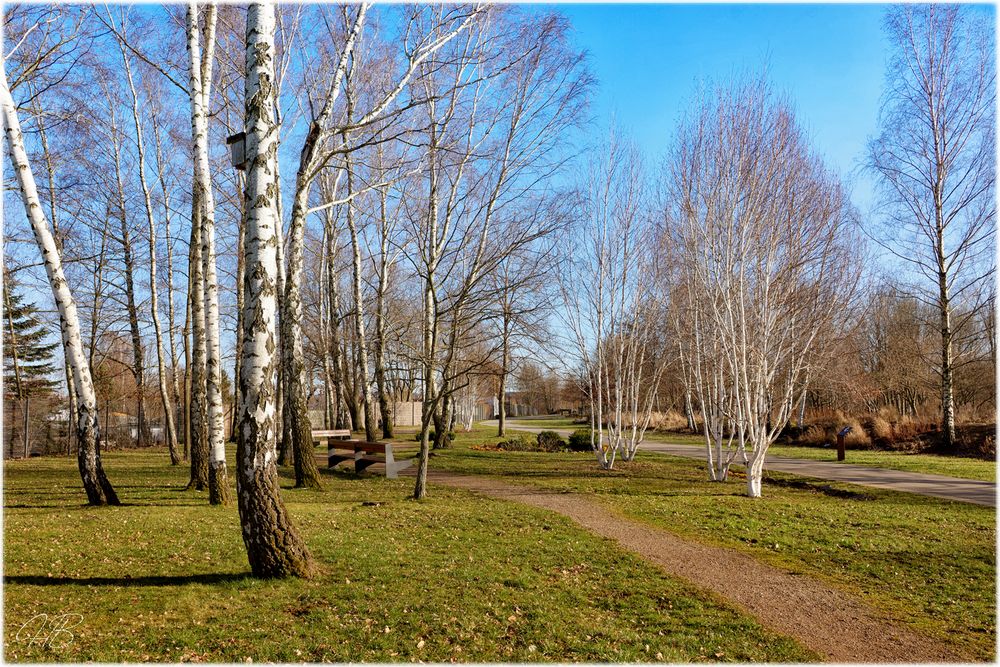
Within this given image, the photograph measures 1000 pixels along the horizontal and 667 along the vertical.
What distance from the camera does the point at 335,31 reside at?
11781 millimetres

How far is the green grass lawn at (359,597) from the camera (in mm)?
3795

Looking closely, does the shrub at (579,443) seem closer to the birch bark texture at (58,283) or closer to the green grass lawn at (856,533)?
the green grass lawn at (856,533)

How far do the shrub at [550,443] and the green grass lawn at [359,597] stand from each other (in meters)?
12.7

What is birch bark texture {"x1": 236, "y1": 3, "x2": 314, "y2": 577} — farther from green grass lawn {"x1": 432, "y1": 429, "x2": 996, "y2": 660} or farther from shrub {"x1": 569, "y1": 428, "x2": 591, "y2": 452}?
shrub {"x1": 569, "y1": 428, "x2": 591, "y2": 452}

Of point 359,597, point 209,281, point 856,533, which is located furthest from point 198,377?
point 856,533

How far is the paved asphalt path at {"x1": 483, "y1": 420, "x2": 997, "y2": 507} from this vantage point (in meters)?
10.5

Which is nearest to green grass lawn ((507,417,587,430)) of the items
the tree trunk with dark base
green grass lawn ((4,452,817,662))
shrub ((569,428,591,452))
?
shrub ((569,428,591,452))

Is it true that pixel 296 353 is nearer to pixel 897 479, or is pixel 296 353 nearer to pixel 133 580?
pixel 133 580

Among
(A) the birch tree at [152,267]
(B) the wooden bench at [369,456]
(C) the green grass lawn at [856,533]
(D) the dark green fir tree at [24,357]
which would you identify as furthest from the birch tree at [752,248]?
(D) the dark green fir tree at [24,357]

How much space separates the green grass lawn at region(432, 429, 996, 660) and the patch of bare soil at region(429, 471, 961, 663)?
24 centimetres

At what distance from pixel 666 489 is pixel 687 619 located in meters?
7.04

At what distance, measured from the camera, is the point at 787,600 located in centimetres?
506

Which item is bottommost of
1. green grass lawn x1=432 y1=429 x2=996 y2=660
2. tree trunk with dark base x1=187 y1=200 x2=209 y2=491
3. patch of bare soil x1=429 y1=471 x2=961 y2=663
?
green grass lawn x1=432 y1=429 x2=996 y2=660

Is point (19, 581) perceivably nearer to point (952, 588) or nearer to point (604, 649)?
point (604, 649)
